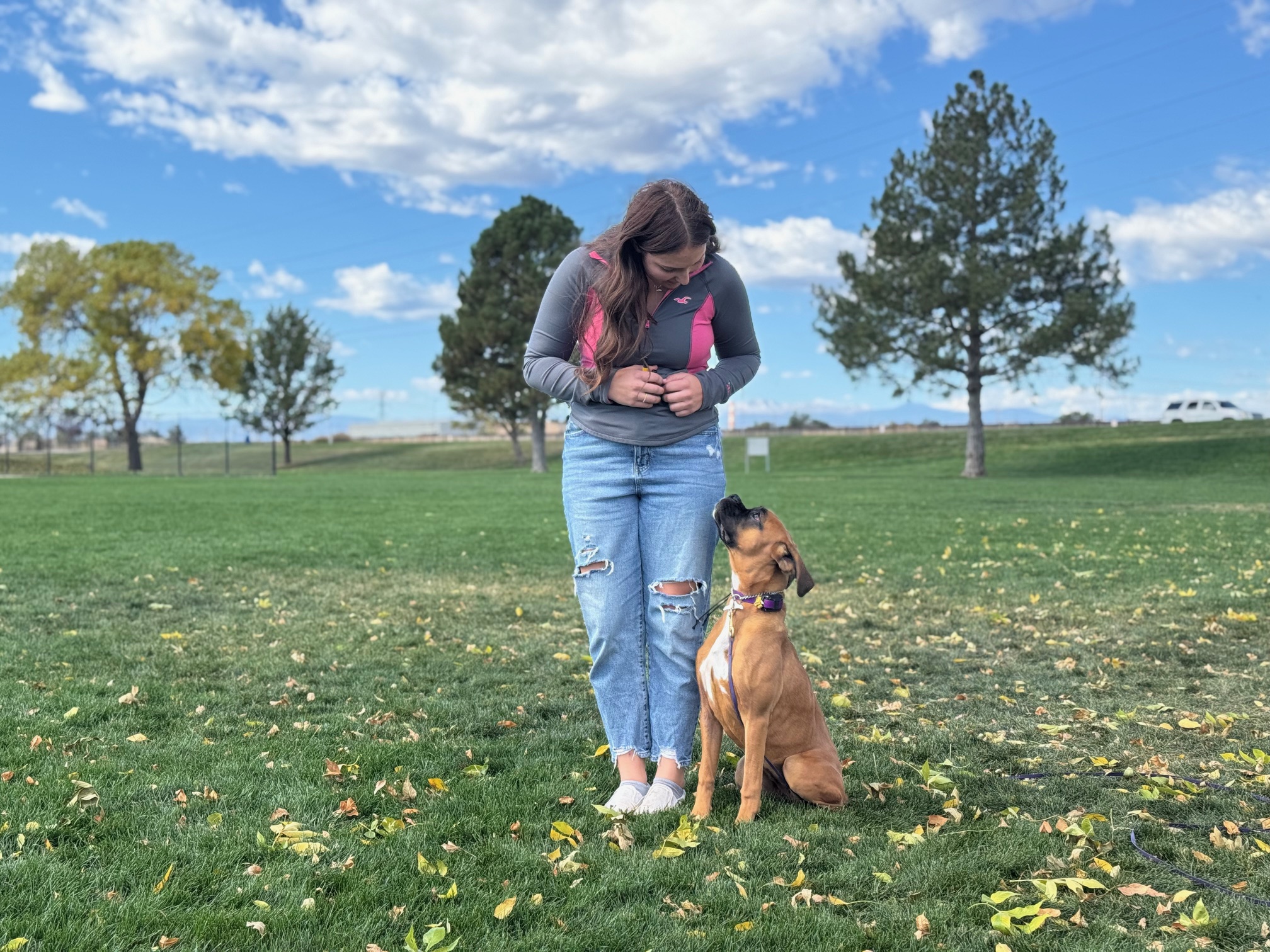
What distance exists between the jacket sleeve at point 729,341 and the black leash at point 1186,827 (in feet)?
7.53

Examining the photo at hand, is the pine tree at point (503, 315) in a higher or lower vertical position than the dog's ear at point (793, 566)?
higher

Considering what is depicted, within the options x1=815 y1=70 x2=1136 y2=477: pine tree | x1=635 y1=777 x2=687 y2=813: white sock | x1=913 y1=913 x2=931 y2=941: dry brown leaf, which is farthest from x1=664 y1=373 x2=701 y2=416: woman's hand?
x1=815 y1=70 x2=1136 y2=477: pine tree

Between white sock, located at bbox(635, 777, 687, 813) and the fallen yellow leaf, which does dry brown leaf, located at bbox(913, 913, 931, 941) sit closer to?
white sock, located at bbox(635, 777, 687, 813)

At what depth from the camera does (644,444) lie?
4.00 m

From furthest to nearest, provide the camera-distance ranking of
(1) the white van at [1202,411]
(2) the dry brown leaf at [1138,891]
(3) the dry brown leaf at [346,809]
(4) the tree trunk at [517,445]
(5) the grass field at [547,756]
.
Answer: (1) the white van at [1202,411] → (4) the tree trunk at [517,445] → (3) the dry brown leaf at [346,809] → (2) the dry brown leaf at [1138,891] → (5) the grass field at [547,756]

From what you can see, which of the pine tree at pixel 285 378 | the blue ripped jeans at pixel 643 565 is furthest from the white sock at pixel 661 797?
the pine tree at pixel 285 378

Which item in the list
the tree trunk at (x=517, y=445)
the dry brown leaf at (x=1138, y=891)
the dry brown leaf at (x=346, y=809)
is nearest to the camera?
the dry brown leaf at (x=1138, y=891)

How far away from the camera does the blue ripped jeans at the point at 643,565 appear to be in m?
4.06

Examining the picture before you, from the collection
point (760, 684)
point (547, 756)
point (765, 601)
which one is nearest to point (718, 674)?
point (760, 684)

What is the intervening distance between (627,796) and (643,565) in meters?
0.95

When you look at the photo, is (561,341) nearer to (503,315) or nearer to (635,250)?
(635,250)

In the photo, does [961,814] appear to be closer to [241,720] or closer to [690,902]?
[690,902]

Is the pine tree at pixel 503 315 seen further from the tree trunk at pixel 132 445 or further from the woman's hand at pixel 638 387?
the woman's hand at pixel 638 387

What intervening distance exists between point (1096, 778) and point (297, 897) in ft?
11.6
